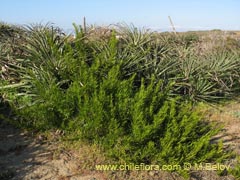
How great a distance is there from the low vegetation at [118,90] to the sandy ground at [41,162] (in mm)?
213

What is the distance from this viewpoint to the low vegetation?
4.37m

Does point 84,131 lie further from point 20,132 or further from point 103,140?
point 20,132

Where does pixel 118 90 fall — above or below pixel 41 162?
above

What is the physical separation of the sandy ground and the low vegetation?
0.21m

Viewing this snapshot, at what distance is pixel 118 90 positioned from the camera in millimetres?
4746

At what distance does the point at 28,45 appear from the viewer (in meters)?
6.29

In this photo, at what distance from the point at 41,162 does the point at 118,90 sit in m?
1.42

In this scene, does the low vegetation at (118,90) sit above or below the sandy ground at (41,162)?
above

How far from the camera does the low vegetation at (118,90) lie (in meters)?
4.37

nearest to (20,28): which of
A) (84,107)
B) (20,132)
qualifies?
(20,132)

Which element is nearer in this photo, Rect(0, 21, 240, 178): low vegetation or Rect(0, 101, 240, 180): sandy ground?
Rect(0, 101, 240, 180): sandy ground

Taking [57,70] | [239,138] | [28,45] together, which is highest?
[28,45]

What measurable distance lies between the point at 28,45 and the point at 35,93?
3.70 ft

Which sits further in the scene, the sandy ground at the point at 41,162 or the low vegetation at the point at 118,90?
the low vegetation at the point at 118,90
